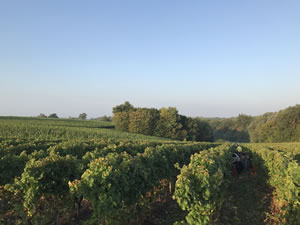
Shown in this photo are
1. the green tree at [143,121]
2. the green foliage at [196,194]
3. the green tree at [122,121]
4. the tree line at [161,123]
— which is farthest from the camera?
the green tree at [122,121]

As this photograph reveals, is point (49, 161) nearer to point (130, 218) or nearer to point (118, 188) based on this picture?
point (118, 188)

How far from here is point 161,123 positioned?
53.2 metres

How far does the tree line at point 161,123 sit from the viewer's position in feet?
169

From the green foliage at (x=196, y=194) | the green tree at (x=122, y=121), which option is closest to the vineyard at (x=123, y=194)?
the green foliage at (x=196, y=194)

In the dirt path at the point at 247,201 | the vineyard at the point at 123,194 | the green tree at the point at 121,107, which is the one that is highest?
the green tree at the point at 121,107

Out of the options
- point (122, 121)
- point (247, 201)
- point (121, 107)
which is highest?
point (121, 107)

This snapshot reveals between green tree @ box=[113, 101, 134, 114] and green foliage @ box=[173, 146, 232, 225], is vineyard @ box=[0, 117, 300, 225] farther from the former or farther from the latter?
green tree @ box=[113, 101, 134, 114]

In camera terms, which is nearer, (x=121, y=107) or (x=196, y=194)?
(x=196, y=194)

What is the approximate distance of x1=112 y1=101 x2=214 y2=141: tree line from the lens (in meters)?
51.7

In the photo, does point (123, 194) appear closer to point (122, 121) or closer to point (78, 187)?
point (78, 187)

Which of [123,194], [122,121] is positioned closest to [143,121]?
[122,121]

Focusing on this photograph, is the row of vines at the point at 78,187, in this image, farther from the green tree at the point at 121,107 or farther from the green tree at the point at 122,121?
the green tree at the point at 121,107

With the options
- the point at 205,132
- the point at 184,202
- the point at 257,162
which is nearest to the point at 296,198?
the point at 184,202

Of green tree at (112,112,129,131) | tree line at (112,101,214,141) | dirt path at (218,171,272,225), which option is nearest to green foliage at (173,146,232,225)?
dirt path at (218,171,272,225)
